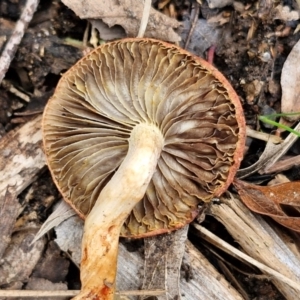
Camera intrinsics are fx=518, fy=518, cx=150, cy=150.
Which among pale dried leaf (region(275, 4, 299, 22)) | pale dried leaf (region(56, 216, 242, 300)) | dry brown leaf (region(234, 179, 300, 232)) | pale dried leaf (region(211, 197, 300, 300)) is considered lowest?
pale dried leaf (region(56, 216, 242, 300))

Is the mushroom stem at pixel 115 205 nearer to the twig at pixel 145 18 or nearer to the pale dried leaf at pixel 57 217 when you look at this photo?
the pale dried leaf at pixel 57 217

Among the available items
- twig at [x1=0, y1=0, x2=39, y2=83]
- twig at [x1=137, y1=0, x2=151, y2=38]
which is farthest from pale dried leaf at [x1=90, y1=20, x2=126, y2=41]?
twig at [x1=0, y1=0, x2=39, y2=83]

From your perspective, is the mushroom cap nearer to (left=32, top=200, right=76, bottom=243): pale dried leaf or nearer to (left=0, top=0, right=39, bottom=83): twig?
(left=32, top=200, right=76, bottom=243): pale dried leaf

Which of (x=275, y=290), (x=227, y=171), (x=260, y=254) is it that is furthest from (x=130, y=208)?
(x=275, y=290)

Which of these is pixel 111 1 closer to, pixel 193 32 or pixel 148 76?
pixel 193 32

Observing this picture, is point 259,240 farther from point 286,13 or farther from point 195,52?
point 286,13

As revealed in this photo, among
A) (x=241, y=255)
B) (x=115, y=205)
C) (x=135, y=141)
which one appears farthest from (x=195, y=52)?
(x=241, y=255)
